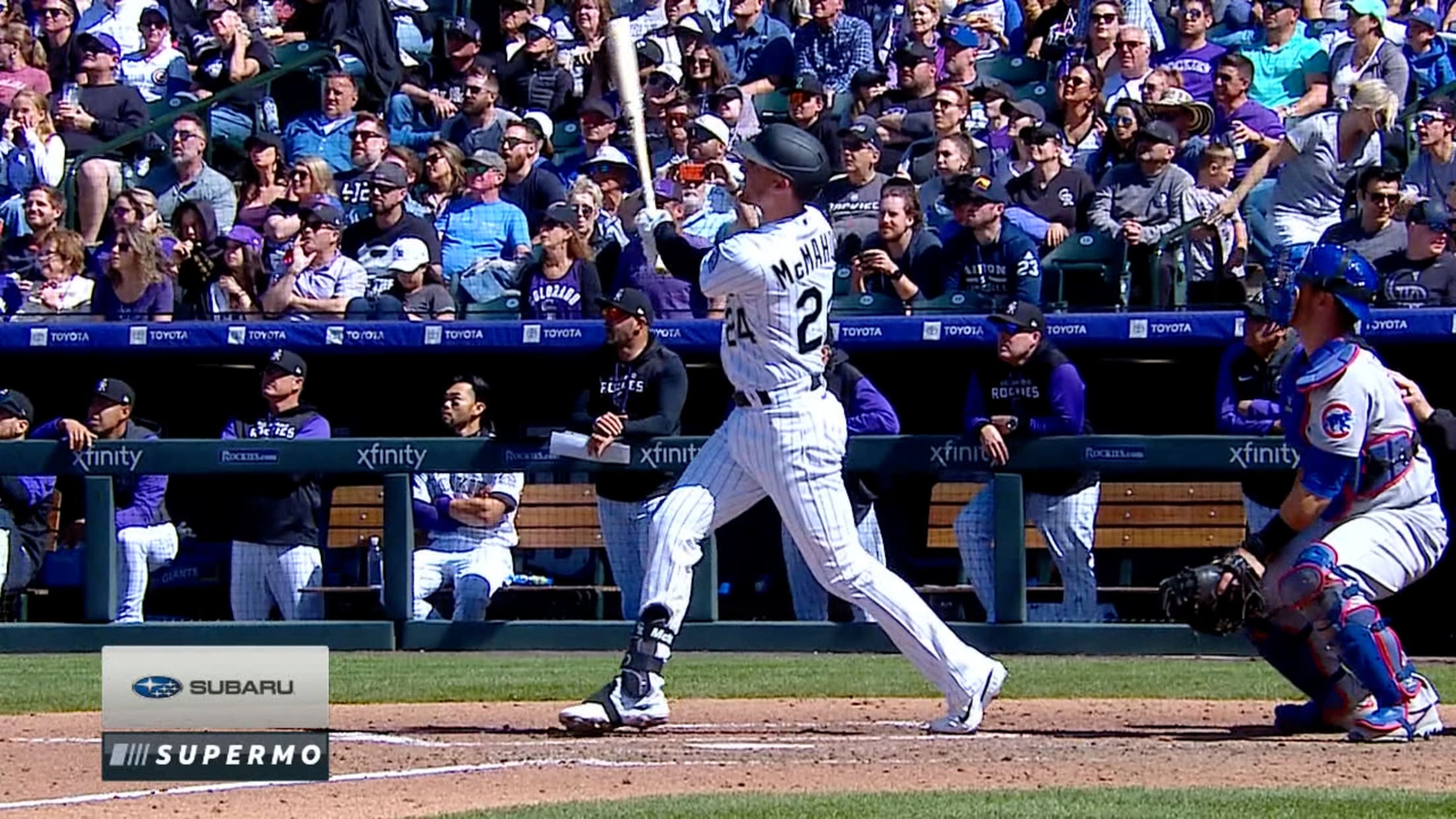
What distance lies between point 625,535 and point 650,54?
4.40 metres

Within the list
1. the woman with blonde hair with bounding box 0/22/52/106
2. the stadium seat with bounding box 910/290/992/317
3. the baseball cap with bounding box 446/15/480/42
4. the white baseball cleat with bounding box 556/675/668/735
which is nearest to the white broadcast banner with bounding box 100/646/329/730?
the white baseball cleat with bounding box 556/675/668/735

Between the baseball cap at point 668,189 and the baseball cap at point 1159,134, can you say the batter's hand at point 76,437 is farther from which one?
the baseball cap at point 1159,134

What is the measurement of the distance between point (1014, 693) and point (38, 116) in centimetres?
782

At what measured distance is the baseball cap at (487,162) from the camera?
12031 millimetres

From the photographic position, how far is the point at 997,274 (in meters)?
10.6

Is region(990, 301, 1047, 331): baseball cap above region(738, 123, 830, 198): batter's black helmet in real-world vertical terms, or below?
below

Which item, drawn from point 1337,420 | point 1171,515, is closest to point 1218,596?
point 1337,420

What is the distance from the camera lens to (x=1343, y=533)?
254 inches

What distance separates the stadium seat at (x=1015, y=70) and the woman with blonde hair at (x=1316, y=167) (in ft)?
8.98

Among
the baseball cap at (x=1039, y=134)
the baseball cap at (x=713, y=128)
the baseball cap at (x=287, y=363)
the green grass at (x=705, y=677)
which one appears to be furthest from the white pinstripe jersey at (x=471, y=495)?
the baseball cap at (x=1039, y=134)

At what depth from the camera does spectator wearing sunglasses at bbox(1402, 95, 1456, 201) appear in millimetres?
11055

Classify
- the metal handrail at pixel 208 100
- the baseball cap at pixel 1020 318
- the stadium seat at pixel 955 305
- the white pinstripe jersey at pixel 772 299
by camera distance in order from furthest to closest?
1. the metal handrail at pixel 208 100
2. the stadium seat at pixel 955 305
3. the baseball cap at pixel 1020 318
4. the white pinstripe jersey at pixel 772 299

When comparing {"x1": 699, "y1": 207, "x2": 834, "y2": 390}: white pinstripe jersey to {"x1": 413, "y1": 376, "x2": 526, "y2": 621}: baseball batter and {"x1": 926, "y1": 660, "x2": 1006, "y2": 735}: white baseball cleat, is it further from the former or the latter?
{"x1": 413, "y1": 376, "x2": 526, "y2": 621}: baseball batter

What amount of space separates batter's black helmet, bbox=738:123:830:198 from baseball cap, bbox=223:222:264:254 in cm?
588
